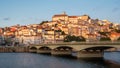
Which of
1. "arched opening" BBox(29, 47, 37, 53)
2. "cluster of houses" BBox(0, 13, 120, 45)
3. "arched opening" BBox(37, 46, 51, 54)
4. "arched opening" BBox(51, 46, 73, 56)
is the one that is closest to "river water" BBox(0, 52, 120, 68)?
"arched opening" BBox(51, 46, 73, 56)

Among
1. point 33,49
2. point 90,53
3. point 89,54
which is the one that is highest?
point 90,53

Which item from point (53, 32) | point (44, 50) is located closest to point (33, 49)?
point (44, 50)

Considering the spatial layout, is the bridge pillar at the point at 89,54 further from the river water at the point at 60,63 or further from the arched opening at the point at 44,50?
the arched opening at the point at 44,50

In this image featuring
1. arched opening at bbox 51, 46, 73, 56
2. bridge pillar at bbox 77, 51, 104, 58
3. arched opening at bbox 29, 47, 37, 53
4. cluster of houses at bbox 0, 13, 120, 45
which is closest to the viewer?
bridge pillar at bbox 77, 51, 104, 58

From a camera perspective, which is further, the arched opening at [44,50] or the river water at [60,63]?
the arched opening at [44,50]

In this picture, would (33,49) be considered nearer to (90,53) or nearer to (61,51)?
(61,51)

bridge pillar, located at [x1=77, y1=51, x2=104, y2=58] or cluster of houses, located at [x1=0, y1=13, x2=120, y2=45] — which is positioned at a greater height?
cluster of houses, located at [x1=0, y1=13, x2=120, y2=45]

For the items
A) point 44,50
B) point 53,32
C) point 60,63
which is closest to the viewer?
point 60,63

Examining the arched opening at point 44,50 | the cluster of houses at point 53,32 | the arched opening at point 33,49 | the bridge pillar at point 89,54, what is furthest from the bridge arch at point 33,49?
the bridge pillar at point 89,54

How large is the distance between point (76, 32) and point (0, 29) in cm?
4900

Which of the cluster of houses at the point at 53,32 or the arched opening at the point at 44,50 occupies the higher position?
the cluster of houses at the point at 53,32

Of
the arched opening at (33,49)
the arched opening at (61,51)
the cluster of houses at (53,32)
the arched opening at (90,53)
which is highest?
the cluster of houses at (53,32)

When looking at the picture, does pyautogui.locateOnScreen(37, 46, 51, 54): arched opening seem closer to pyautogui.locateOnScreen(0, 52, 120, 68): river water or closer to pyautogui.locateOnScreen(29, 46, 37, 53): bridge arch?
pyautogui.locateOnScreen(29, 46, 37, 53): bridge arch

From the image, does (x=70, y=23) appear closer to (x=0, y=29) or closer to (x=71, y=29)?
(x=71, y=29)
